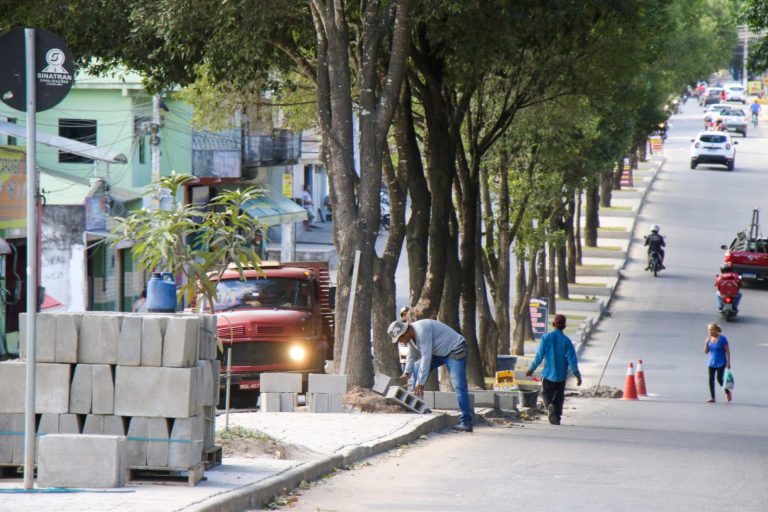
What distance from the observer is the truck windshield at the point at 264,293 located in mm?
20172

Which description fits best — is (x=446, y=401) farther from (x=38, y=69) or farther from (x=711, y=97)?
(x=711, y=97)

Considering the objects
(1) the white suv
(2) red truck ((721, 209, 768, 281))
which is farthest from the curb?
(1) the white suv

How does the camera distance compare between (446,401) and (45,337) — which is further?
(446,401)

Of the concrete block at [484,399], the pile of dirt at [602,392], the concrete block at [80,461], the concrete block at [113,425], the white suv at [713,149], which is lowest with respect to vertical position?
the pile of dirt at [602,392]

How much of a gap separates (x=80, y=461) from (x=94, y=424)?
1.83ft

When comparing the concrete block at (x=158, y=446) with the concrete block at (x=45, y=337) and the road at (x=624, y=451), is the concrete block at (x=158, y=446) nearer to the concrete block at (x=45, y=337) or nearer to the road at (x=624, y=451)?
the concrete block at (x=45, y=337)

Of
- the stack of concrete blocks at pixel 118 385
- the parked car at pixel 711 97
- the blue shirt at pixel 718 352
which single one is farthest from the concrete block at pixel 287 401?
the parked car at pixel 711 97

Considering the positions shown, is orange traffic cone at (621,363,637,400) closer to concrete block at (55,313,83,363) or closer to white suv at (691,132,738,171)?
concrete block at (55,313,83,363)

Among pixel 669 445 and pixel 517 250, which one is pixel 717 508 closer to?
pixel 669 445

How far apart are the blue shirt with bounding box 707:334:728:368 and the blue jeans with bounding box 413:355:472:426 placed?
951 cm

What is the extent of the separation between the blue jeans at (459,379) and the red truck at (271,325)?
128 inches

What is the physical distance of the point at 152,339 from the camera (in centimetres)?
971

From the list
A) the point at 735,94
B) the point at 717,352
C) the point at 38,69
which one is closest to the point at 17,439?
the point at 38,69

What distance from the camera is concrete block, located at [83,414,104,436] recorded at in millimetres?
9805
